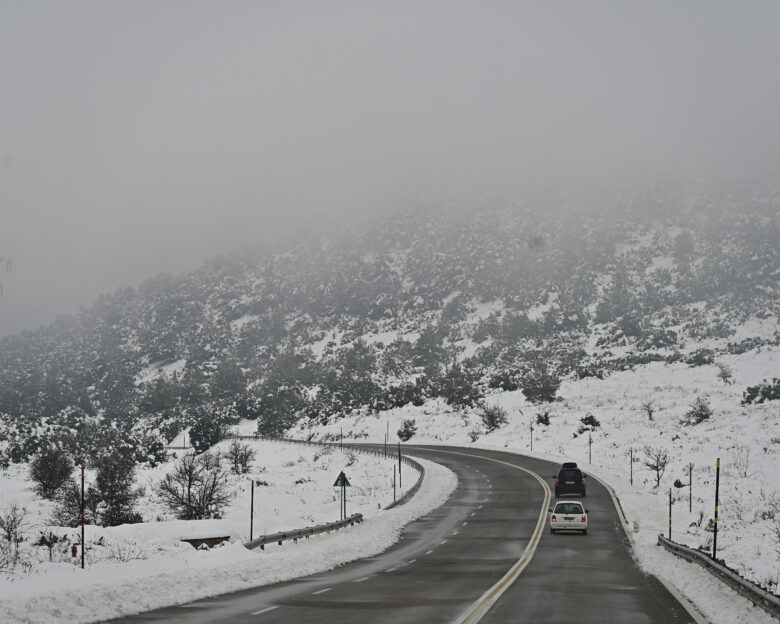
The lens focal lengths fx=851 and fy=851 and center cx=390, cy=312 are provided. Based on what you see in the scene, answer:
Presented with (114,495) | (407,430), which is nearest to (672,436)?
(407,430)

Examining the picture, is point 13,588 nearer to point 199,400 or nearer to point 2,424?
point 2,424

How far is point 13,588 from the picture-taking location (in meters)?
14.2

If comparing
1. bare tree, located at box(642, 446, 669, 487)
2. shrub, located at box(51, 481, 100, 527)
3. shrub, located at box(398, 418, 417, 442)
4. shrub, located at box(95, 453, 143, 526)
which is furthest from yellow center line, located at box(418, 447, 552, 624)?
shrub, located at box(398, 418, 417, 442)

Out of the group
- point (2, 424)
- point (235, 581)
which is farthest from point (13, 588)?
point (2, 424)

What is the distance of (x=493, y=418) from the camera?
9531 cm

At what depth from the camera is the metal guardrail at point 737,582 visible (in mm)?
13641

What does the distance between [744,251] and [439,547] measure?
189 m

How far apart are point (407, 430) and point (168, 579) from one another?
293 feet

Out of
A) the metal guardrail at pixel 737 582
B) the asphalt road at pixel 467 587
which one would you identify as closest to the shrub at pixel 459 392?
the asphalt road at pixel 467 587

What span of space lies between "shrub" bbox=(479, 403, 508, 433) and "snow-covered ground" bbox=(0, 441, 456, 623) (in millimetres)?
42590

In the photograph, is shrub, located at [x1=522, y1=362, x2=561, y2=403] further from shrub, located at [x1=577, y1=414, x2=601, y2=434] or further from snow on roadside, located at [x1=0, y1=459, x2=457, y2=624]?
snow on roadside, located at [x1=0, y1=459, x2=457, y2=624]

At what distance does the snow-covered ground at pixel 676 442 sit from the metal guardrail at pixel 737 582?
0.21 metres

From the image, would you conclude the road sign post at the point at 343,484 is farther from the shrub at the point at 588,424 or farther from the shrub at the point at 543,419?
the shrub at the point at 543,419

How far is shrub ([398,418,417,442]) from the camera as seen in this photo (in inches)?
4090
